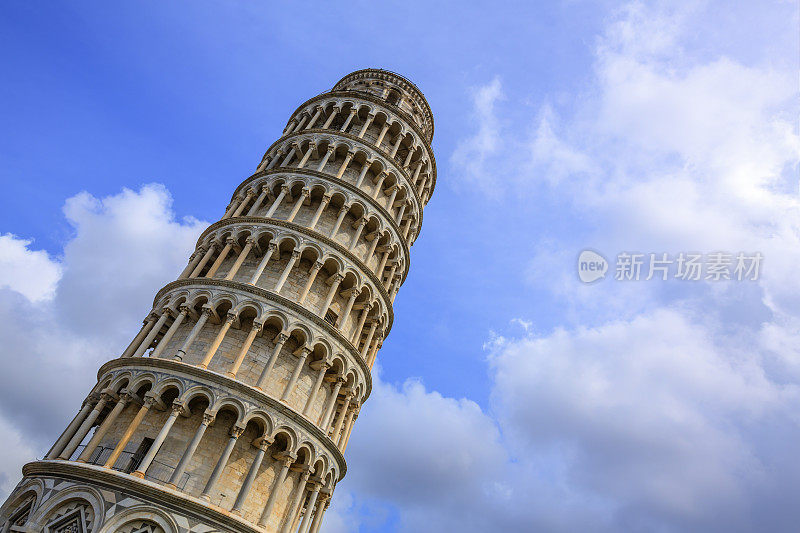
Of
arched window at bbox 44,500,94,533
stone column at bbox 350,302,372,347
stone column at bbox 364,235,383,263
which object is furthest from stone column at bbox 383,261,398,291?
arched window at bbox 44,500,94,533

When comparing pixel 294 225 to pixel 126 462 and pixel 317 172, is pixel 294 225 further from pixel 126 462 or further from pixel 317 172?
pixel 126 462

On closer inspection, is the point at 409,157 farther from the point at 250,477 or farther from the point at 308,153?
the point at 250,477

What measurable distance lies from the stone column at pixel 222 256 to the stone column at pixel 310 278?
12.6 ft

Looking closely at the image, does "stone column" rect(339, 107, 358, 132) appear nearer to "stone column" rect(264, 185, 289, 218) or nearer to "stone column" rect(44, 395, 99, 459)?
"stone column" rect(264, 185, 289, 218)

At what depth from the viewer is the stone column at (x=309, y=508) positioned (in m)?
21.4

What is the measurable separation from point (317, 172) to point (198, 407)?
13002mm

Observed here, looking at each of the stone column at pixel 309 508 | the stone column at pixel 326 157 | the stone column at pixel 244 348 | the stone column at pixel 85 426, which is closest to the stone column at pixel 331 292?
the stone column at pixel 244 348

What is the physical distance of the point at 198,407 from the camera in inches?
800

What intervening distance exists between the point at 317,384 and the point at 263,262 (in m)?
5.71

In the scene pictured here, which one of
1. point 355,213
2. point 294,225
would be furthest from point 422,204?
point 294,225

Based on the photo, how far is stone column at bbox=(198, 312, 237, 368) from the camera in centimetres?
2086

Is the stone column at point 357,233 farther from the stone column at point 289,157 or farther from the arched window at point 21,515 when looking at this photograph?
the arched window at point 21,515

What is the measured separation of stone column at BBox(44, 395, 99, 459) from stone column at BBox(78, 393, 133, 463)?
82 centimetres

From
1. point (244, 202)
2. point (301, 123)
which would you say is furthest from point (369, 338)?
point (301, 123)
